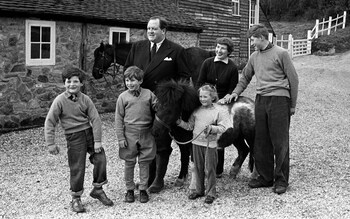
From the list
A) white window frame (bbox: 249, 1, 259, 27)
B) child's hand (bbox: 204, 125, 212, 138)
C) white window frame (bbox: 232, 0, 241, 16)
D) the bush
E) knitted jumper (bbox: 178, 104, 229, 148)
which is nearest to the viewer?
child's hand (bbox: 204, 125, 212, 138)

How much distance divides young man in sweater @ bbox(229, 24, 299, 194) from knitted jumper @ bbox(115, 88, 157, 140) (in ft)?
3.63

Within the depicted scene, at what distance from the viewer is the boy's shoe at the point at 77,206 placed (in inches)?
179

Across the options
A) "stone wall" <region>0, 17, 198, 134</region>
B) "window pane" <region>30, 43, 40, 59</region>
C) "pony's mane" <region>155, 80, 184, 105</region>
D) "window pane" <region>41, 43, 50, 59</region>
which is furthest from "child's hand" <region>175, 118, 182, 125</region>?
"window pane" <region>41, 43, 50, 59</region>

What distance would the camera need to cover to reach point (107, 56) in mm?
10328

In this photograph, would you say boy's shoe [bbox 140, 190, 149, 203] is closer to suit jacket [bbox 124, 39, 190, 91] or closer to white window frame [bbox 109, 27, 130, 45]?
suit jacket [bbox 124, 39, 190, 91]

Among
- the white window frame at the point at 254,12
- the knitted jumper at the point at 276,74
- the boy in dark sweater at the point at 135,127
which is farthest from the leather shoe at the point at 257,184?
the white window frame at the point at 254,12

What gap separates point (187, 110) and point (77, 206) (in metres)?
1.60

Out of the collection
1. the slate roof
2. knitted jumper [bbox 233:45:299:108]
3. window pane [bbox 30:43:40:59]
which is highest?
the slate roof

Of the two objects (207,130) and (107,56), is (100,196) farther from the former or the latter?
(107,56)

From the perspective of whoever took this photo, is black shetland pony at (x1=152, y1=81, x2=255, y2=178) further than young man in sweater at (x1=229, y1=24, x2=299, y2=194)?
No

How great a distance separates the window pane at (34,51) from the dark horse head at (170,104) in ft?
20.2

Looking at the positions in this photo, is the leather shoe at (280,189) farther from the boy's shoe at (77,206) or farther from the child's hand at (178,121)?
the boy's shoe at (77,206)

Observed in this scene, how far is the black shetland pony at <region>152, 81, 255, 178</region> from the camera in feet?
14.6

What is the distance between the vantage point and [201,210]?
15.1ft
